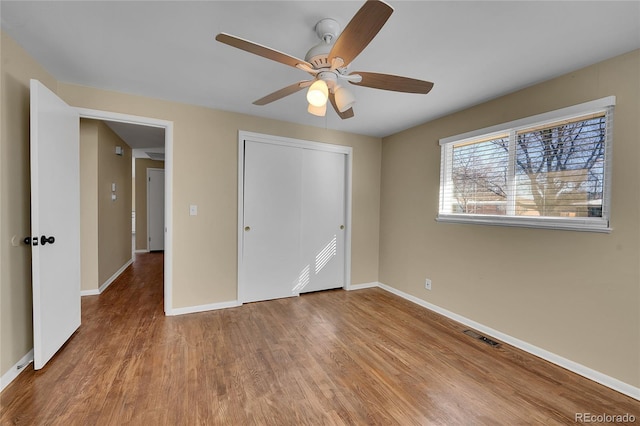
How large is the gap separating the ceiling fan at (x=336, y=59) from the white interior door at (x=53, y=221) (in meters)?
1.62

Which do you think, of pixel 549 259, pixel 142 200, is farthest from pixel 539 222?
pixel 142 200

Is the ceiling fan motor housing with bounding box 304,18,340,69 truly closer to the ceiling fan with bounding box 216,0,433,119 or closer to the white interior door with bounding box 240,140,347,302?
the ceiling fan with bounding box 216,0,433,119

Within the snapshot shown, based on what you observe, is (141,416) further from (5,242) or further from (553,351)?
(553,351)

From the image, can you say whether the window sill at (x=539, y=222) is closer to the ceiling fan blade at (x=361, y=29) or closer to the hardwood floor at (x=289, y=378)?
the hardwood floor at (x=289, y=378)

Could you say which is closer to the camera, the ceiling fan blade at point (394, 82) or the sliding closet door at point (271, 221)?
the ceiling fan blade at point (394, 82)

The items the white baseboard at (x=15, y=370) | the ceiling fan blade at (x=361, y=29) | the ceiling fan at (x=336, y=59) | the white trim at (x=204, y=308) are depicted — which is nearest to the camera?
the ceiling fan blade at (x=361, y=29)

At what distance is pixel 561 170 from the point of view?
2.19m

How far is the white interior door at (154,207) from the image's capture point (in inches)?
257

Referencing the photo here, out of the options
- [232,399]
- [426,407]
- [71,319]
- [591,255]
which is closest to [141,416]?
[232,399]

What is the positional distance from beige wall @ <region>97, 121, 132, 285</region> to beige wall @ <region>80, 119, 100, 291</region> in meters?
0.08

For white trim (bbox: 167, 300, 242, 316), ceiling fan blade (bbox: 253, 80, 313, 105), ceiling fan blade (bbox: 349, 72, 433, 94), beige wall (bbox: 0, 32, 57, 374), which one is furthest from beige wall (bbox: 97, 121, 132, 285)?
ceiling fan blade (bbox: 349, 72, 433, 94)

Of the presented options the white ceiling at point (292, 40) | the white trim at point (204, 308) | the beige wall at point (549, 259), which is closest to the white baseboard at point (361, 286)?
the beige wall at point (549, 259)

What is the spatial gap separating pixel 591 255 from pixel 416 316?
1.61 meters

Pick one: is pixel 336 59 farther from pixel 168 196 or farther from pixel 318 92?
pixel 168 196
